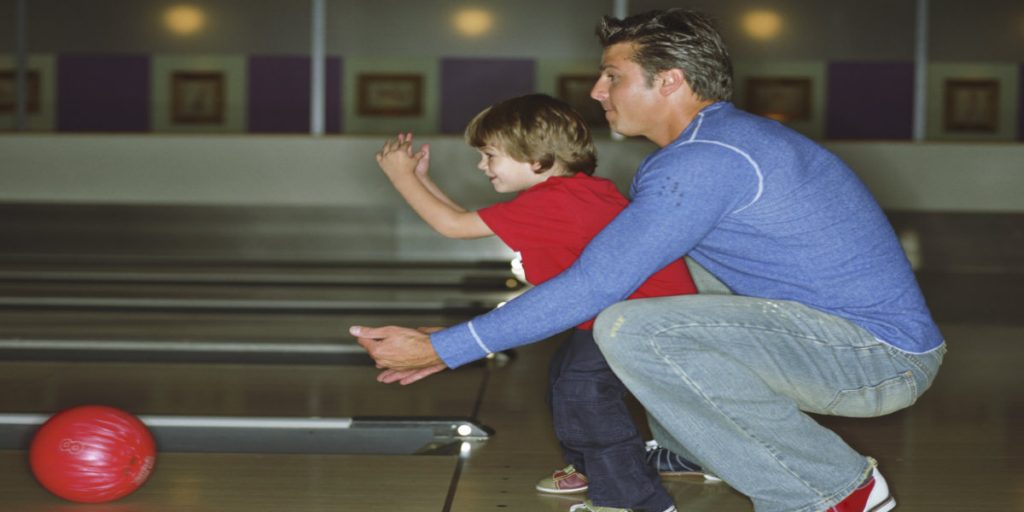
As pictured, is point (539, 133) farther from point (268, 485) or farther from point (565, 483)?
point (268, 485)

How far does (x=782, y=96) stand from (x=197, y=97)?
4.92 meters

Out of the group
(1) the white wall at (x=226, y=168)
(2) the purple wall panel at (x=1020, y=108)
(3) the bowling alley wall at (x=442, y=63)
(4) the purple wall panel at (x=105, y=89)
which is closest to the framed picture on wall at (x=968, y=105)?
(3) the bowling alley wall at (x=442, y=63)

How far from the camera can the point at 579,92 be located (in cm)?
952

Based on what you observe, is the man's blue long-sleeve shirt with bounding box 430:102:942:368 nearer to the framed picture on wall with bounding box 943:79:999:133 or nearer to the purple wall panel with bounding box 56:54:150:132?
the framed picture on wall with bounding box 943:79:999:133

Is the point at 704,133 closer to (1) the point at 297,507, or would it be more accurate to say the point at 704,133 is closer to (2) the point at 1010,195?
(1) the point at 297,507

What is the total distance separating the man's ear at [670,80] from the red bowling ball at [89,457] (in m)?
1.06

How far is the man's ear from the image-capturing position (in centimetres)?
182

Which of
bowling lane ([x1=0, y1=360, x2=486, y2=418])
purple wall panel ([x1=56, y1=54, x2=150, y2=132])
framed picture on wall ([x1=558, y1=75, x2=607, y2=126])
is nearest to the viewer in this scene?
bowling lane ([x1=0, y1=360, x2=486, y2=418])

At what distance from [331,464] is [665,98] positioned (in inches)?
38.1

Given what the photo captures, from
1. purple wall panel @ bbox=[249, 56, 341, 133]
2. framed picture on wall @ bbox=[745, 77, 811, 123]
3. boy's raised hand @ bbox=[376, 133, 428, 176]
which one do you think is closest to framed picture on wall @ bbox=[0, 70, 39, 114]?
purple wall panel @ bbox=[249, 56, 341, 133]

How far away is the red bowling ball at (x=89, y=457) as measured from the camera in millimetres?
1876

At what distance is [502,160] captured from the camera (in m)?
2.08

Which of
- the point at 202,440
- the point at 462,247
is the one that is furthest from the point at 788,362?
the point at 462,247

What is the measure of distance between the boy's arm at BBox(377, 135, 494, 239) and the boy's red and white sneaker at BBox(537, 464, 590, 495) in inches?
17.8
